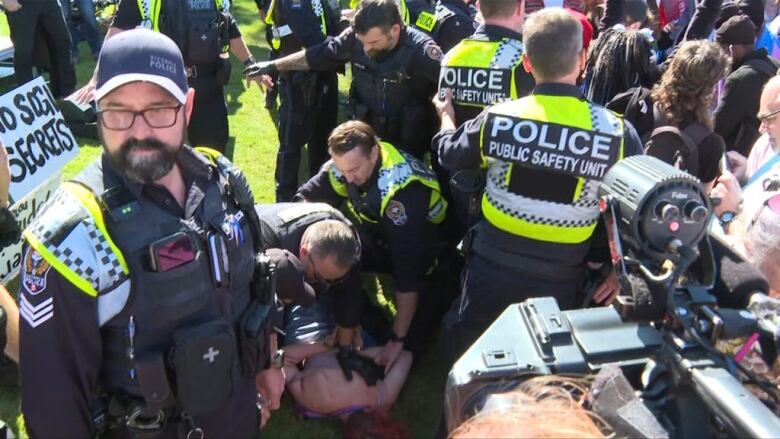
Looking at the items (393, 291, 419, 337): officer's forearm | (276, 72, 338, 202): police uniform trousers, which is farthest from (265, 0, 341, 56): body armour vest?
(393, 291, 419, 337): officer's forearm

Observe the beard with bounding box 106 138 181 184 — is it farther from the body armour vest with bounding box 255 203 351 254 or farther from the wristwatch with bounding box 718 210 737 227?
the wristwatch with bounding box 718 210 737 227

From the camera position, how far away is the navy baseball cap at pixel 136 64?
6.32 ft

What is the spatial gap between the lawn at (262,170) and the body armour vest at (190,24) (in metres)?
1.42

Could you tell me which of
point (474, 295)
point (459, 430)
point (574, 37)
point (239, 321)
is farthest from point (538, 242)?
point (459, 430)

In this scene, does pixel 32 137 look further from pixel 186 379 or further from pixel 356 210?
pixel 186 379

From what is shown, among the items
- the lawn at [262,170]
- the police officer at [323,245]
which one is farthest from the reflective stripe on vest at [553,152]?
the lawn at [262,170]

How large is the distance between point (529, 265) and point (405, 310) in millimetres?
1084

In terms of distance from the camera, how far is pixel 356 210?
13.0 ft

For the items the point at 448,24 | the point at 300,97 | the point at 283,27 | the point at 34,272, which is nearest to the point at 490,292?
the point at 34,272

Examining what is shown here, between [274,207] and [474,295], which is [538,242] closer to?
[474,295]

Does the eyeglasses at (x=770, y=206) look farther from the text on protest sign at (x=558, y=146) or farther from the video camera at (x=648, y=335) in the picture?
the video camera at (x=648, y=335)

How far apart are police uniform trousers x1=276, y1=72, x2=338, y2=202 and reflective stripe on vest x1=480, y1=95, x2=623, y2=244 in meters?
2.68

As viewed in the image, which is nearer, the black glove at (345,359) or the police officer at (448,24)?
the black glove at (345,359)

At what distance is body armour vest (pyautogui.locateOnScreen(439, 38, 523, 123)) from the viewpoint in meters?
3.45
